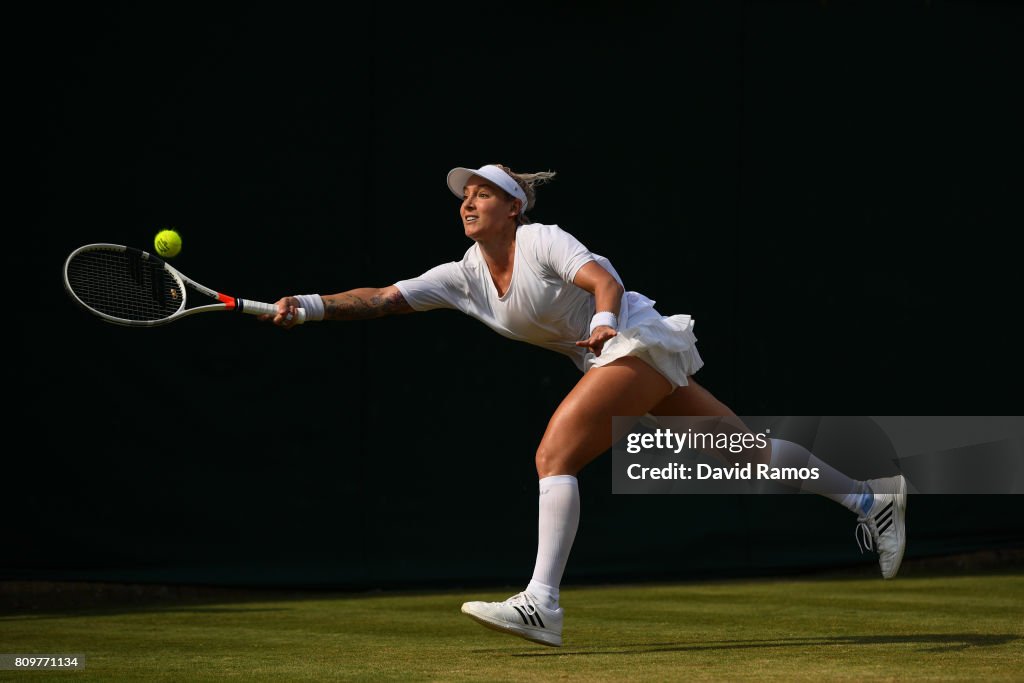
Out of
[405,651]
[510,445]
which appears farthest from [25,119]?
[405,651]

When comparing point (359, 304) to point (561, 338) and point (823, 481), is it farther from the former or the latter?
point (823, 481)

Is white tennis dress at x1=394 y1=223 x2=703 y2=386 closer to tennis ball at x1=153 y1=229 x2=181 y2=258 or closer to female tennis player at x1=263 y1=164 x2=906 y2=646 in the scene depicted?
female tennis player at x1=263 y1=164 x2=906 y2=646

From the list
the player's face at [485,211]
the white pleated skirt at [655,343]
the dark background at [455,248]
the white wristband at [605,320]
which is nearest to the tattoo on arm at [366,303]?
the player's face at [485,211]

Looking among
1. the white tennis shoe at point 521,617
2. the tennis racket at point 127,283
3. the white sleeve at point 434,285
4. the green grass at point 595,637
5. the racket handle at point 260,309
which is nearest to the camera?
the green grass at point 595,637

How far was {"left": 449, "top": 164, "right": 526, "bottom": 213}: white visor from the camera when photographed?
4.46m

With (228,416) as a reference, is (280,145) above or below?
above

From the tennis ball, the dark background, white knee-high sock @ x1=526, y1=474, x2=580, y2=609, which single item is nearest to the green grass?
white knee-high sock @ x1=526, y1=474, x2=580, y2=609

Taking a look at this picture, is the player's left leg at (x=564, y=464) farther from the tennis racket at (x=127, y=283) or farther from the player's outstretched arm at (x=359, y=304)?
the tennis racket at (x=127, y=283)

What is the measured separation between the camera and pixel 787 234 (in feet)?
24.1

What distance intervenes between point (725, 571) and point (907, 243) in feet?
6.51

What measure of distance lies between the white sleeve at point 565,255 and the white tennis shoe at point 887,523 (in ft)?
4.37

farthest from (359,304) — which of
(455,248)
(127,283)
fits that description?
(455,248)

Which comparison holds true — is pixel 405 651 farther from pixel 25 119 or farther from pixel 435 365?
pixel 25 119

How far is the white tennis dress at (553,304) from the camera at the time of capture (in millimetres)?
4246
